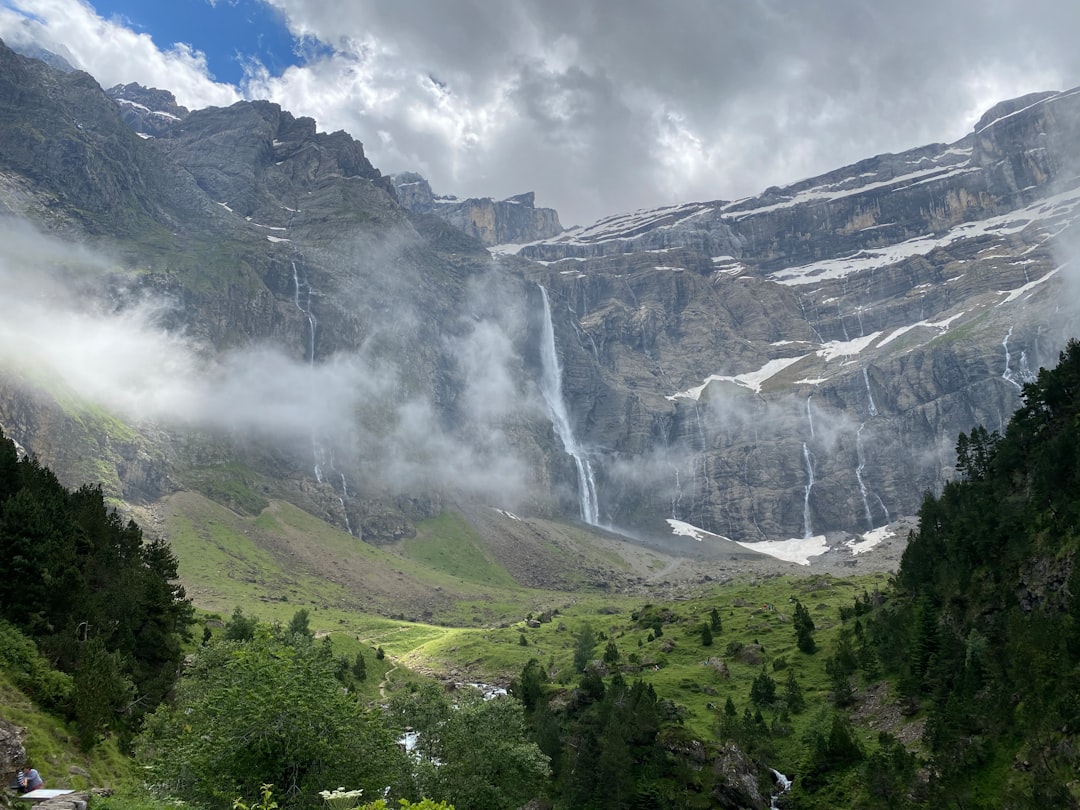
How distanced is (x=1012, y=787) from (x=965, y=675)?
10791 millimetres

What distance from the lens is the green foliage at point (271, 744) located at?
2988 cm

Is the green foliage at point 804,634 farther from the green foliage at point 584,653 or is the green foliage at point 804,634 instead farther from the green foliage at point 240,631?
the green foliage at point 240,631

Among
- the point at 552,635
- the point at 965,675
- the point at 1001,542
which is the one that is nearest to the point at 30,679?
the point at 965,675

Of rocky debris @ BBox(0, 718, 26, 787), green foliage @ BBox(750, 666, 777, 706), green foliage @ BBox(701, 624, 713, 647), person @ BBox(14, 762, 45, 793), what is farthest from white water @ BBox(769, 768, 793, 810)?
rocky debris @ BBox(0, 718, 26, 787)

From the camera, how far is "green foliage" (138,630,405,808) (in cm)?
2988

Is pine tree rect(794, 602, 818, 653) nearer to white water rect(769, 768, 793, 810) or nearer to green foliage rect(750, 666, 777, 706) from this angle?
green foliage rect(750, 666, 777, 706)

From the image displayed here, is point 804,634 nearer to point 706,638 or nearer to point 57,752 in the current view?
point 706,638

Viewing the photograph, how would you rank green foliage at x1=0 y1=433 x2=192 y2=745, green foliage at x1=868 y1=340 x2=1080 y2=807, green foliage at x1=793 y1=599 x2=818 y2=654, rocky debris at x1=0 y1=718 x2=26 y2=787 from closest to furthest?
1. rocky debris at x1=0 y1=718 x2=26 y2=787
2. green foliage at x1=868 y1=340 x2=1080 y2=807
3. green foliage at x1=0 y1=433 x2=192 y2=745
4. green foliage at x1=793 y1=599 x2=818 y2=654

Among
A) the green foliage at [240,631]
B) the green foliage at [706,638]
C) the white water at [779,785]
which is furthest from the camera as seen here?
the green foliage at [706,638]

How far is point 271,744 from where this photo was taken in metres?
30.5

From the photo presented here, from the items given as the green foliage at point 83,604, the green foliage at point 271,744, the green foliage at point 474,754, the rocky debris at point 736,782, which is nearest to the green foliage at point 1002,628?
the rocky debris at point 736,782

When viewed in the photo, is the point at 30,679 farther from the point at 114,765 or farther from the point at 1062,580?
the point at 1062,580

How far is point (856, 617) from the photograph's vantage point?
85438 mm

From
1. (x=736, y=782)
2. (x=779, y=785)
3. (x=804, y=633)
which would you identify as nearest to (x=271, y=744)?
(x=736, y=782)
